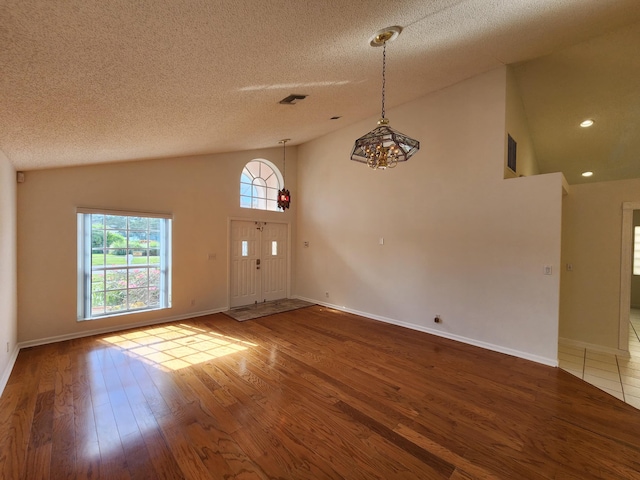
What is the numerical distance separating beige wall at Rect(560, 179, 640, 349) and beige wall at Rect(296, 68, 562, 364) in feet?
4.07

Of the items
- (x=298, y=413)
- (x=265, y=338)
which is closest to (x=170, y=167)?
(x=265, y=338)

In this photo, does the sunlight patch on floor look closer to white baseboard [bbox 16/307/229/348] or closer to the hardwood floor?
the hardwood floor

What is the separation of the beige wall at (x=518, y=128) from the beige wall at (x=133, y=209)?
4395 millimetres

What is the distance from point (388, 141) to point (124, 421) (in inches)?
122

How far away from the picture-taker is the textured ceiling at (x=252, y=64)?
1436mm

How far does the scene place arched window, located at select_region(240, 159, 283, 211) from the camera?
5.90m

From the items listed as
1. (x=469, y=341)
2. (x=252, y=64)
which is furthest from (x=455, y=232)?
(x=252, y=64)

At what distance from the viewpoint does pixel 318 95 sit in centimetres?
344

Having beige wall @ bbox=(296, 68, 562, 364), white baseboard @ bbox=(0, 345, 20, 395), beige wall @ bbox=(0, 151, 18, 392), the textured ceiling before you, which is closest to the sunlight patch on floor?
white baseboard @ bbox=(0, 345, 20, 395)

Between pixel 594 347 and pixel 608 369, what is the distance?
0.78 meters

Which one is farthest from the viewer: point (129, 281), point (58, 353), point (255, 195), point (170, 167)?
point (255, 195)

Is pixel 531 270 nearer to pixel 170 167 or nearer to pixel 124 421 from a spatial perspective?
pixel 124 421

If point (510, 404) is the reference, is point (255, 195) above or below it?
above

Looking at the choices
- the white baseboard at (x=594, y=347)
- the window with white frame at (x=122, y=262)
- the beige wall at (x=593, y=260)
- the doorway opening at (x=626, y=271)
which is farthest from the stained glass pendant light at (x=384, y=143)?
the white baseboard at (x=594, y=347)
